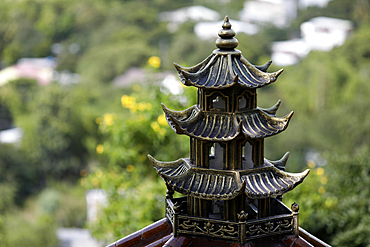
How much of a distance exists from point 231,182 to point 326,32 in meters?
55.6

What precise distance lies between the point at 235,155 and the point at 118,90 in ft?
141

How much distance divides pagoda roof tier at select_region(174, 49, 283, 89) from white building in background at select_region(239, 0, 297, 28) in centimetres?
6520

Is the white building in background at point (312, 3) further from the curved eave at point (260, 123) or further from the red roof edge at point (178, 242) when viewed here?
the red roof edge at point (178, 242)

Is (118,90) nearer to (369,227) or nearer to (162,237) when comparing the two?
(369,227)

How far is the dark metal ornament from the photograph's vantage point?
648 cm

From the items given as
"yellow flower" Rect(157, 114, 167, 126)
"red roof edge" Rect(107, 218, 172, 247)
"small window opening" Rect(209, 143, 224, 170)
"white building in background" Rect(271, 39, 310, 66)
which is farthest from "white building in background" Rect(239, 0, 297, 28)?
"red roof edge" Rect(107, 218, 172, 247)

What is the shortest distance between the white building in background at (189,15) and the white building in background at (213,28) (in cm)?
478

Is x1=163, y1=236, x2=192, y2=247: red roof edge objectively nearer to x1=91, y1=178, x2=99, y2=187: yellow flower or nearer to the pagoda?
the pagoda

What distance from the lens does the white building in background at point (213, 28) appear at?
61.5m

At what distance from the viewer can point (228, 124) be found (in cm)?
659

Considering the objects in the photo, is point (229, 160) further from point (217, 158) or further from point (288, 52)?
point (288, 52)

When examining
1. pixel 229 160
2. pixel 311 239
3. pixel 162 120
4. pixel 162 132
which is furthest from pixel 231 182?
pixel 162 132

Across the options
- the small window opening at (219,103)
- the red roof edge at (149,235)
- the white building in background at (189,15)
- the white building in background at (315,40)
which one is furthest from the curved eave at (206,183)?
the white building in background at (189,15)

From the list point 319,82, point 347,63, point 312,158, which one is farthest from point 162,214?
point 347,63
